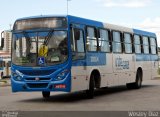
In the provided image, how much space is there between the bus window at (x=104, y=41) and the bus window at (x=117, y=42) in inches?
30.0

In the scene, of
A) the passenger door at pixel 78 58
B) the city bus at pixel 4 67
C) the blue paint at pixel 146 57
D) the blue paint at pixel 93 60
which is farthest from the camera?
the city bus at pixel 4 67

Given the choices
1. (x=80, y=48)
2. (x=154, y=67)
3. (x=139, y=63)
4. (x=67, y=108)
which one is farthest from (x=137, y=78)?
(x=67, y=108)

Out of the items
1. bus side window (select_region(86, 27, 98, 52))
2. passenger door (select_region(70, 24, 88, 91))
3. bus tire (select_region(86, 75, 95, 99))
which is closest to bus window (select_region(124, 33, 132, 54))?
bus side window (select_region(86, 27, 98, 52))

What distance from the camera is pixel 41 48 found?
16.0 m

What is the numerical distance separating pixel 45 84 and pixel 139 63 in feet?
30.7

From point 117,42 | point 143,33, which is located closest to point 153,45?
point 143,33

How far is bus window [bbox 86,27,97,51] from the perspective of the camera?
1770 cm

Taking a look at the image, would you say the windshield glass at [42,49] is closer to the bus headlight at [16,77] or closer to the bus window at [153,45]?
the bus headlight at [16,77]

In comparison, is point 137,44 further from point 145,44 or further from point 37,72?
point 37,72

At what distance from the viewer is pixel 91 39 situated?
17.9 metres

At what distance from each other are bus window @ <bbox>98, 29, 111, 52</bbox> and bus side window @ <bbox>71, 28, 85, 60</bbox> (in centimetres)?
192

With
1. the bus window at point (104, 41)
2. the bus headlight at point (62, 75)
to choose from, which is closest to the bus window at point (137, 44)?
the bus window at point (104, 41)

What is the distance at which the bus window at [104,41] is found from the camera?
62.3 ft

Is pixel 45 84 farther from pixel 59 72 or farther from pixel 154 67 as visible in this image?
pixel 154 67
